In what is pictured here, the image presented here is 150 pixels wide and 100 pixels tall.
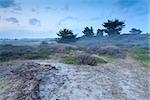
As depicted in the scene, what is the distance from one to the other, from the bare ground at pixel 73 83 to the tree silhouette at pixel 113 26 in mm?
29007

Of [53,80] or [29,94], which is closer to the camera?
[29,94]

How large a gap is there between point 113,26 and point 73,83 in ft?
110

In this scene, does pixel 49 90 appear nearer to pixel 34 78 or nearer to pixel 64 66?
pixel 34 78

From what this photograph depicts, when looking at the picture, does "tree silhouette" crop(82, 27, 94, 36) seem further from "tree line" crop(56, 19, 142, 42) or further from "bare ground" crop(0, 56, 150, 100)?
"bare ground" crop(0, 56, 150, 100)

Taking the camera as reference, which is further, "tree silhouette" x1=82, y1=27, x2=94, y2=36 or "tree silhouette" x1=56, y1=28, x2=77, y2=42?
"tree silhouette" x1=82, y1=27, x2=94, y2=36

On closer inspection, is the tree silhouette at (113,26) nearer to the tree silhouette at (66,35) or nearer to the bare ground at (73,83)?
the tree silhouette at (66,35)

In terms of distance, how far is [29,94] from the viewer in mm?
9125

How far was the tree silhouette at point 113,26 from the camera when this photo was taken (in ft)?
136

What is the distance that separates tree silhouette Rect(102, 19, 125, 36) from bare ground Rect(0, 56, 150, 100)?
95.2ft

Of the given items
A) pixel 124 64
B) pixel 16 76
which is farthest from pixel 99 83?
pixel 124 64

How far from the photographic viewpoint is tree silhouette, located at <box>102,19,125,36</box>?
41.5 meters

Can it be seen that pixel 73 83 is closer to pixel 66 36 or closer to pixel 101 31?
pixel 66 36

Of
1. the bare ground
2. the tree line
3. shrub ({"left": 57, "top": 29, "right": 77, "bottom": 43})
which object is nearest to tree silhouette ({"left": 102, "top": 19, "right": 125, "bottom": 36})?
the tree line

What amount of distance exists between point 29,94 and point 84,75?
281 centimetres
